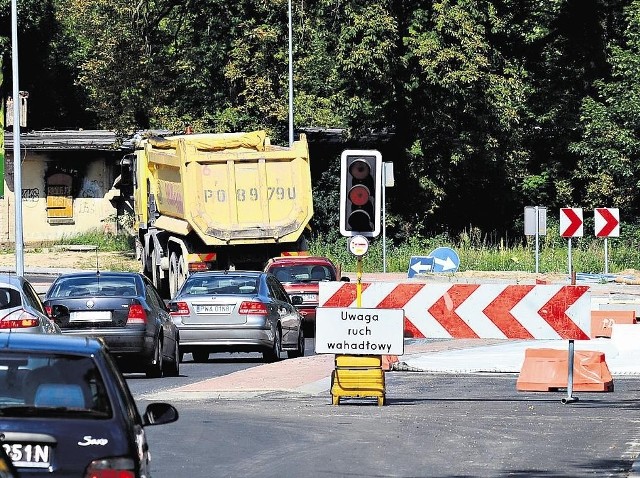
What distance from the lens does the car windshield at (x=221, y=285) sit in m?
25.3

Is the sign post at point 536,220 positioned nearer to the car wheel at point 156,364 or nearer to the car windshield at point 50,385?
the car wheel at point 156,364

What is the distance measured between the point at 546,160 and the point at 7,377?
55299 mm

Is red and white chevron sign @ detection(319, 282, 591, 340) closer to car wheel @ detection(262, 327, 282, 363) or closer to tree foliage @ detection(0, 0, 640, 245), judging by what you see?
car wheel @ detection(262, 327, 282, 363)

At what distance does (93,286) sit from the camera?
23203mm

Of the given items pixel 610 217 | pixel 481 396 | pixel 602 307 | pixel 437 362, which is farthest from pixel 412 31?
pixel 481 396

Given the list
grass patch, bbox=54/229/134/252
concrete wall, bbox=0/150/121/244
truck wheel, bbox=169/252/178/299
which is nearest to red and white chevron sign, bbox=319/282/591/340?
truck wheel, bbox=169/252/178/299

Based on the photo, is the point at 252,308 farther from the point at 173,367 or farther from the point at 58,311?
the point at 58,311

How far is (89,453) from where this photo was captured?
7277 millimetres

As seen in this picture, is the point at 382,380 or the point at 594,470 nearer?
the point at 594,470

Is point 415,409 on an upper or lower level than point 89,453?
lower

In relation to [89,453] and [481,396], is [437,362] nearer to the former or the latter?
[481,396]

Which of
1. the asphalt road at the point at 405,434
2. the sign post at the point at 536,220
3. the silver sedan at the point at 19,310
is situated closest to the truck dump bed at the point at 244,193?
the sign post at the point at 536,220

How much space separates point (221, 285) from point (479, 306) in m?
6.81

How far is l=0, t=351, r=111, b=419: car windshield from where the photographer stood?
760 centimetres
